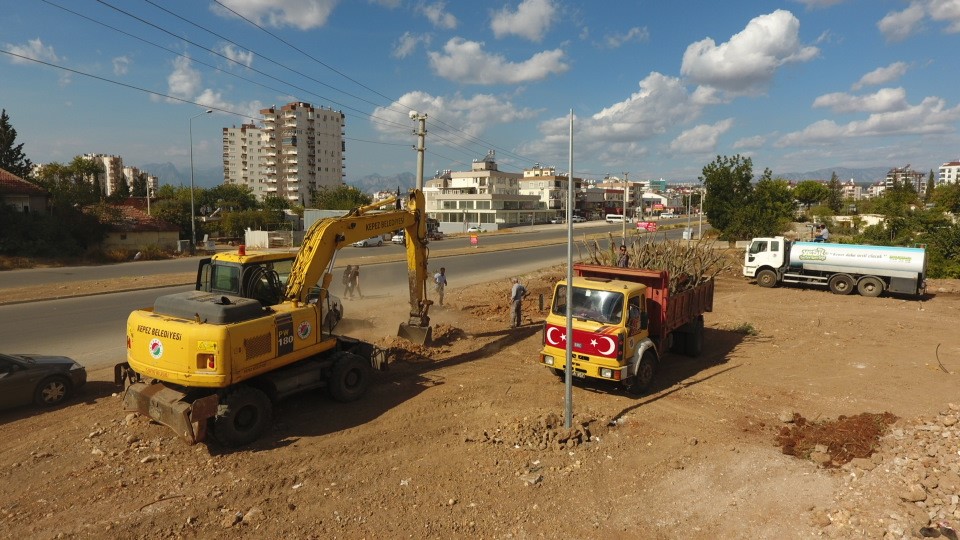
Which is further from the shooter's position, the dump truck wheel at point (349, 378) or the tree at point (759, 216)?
the tree at point (759, 216)

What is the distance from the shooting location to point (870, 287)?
80.6ft

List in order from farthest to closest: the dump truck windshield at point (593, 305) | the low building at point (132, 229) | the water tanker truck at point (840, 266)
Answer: the low building at point (132, 229)
the water tanker truck at point (840, 266)
the dump truck windshield at point (593, 305)

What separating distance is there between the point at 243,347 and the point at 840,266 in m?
26.7

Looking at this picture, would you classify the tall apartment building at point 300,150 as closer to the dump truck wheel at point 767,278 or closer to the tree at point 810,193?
the tree at point 810,193

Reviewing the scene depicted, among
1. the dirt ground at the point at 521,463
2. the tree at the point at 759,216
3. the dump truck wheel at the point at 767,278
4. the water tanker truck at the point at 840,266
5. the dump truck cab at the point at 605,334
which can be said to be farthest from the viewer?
the tree at the point at 759,216

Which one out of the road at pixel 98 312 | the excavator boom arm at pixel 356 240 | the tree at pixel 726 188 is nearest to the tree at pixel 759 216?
the tree at pixel 726 188

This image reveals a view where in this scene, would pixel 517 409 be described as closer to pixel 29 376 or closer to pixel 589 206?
pixel 29 376

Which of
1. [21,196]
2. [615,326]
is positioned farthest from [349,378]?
[21,196]

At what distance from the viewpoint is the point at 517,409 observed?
9.80 meters

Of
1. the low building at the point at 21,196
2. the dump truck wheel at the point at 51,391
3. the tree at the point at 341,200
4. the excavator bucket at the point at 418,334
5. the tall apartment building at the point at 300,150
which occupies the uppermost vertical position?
A: the tall apartment building at the point at 300,150

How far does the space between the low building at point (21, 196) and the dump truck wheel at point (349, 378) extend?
39.5m

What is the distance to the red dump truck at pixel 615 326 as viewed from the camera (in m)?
10.1

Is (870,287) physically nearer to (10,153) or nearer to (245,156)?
(10,153)

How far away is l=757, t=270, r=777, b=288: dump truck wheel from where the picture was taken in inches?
1072
